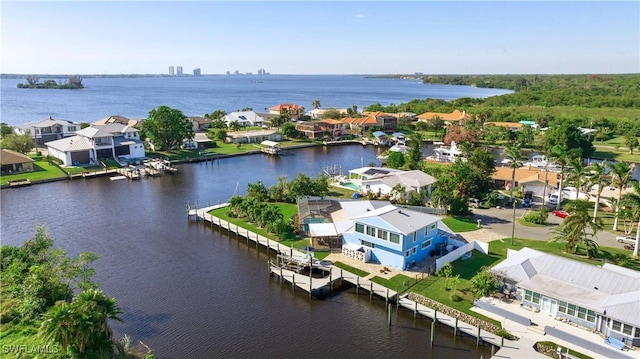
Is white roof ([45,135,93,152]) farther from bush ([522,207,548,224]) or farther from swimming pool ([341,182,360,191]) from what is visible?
bush ([522,207,548,224])

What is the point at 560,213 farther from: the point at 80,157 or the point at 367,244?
Answer: the point at 80,157

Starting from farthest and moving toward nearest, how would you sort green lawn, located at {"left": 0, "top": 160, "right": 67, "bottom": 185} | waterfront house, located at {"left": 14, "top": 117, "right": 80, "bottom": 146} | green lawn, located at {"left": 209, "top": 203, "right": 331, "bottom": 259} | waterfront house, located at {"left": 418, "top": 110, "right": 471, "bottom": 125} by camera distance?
waterfront house, located at {"left": 418, "top": 110, "right": 471, "bottom": 125} → waterfront house, located at {"left": 14, "top": 117, "right": 80, "bottom": 146} → green lawn, located at {"left": 0, "top": 160, "right": 67, "bottom": 185} → green lawn, located at {"left": 209, "top": 203, "right": 331, "bottom": 259}

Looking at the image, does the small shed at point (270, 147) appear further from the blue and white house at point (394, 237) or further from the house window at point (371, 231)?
the house window at point (371, 231)

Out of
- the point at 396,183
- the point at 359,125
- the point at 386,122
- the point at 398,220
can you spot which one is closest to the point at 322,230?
the point at 398,220

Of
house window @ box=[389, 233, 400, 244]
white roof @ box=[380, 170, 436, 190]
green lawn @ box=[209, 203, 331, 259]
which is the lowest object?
green lawn @ box=[209, 203, 331, 259]

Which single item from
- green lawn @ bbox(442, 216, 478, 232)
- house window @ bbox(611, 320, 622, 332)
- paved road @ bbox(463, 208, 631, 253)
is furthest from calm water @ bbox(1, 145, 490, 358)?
paved road @ bbox(463, 208, 631, 253)

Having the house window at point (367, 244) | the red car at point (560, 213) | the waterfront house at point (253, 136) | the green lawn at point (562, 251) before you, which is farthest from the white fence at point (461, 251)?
the waterfront house at point (253, 136)
